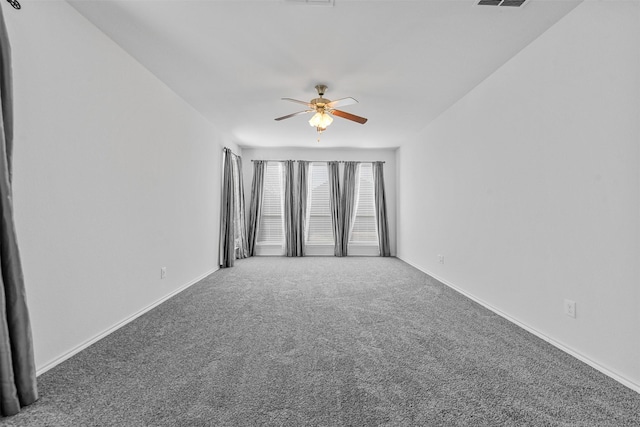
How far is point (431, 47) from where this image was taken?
231cm

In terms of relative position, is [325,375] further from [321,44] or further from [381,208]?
[381,208]

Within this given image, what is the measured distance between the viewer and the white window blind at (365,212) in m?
6.19

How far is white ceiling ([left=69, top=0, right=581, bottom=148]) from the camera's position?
6.16 ft

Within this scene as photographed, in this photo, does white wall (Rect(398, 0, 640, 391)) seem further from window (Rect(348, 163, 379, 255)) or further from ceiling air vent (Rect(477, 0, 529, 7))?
window (Rect(348, 163, 379, 255))

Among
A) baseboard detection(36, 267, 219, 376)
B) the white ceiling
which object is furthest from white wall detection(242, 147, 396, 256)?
baseboard detection(36, 267, 219, 376)

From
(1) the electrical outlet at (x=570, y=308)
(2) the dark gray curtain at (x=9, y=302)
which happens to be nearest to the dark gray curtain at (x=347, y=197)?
(1) the electrical outlet at (x=570, y=308)

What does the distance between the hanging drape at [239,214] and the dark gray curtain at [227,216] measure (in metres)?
0.28

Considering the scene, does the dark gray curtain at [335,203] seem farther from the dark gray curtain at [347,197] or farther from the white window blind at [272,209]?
the white window blind at [272,209]

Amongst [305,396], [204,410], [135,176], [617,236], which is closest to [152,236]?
[135,176]

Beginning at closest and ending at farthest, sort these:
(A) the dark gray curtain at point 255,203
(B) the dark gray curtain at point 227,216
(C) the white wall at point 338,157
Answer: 1. (B) the dark gray curtain at point 227,216
2. (A) the dark gray curtain at point 255,203
3. (C) the white wall at point 338,157

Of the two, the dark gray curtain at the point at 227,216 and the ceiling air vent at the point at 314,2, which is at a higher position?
the ceiling air vent at the point at 314,2

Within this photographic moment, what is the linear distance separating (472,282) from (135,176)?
3.56 m

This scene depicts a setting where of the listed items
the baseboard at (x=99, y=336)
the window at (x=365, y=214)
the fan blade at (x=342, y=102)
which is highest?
the fan blade at (x=342, y=102)

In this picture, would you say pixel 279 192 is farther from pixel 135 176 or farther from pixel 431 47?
pixel 431 47
